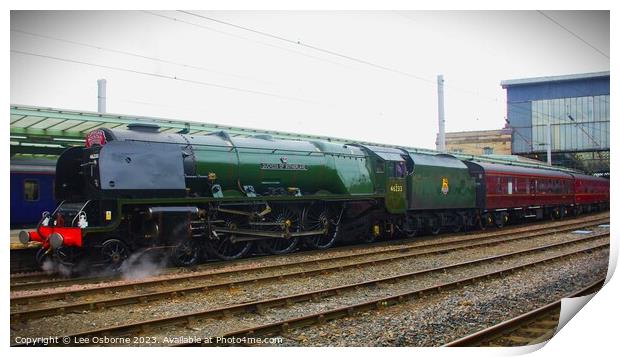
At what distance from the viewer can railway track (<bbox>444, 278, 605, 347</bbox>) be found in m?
6.19

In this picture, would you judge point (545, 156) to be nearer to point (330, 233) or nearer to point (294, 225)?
point (330, 233)

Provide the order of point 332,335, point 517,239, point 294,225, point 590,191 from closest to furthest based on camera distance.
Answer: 1. point 332,335
2. point 294,225
3. point 517,239
4. point 590,191

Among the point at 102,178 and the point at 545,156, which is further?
the point at 545,156

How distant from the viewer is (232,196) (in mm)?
12148

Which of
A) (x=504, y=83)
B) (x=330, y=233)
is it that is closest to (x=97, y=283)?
(x=330, y=233)

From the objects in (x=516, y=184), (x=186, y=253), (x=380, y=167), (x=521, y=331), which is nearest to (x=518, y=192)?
(x=516, y=184)

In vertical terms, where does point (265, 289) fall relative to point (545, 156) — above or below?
below

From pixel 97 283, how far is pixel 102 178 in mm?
1867

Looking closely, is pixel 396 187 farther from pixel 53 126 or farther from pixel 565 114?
pixel 53 126

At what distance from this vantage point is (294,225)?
1366 cm

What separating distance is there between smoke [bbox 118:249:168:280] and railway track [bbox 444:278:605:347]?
6188 mm

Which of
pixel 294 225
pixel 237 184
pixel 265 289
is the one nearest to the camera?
pixel 265 289

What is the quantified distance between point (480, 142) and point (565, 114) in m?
17.5

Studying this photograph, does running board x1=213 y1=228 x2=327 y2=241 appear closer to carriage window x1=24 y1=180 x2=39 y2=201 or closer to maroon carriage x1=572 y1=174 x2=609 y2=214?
carriage window x1=24 y1=180 x2=39 y2=201
